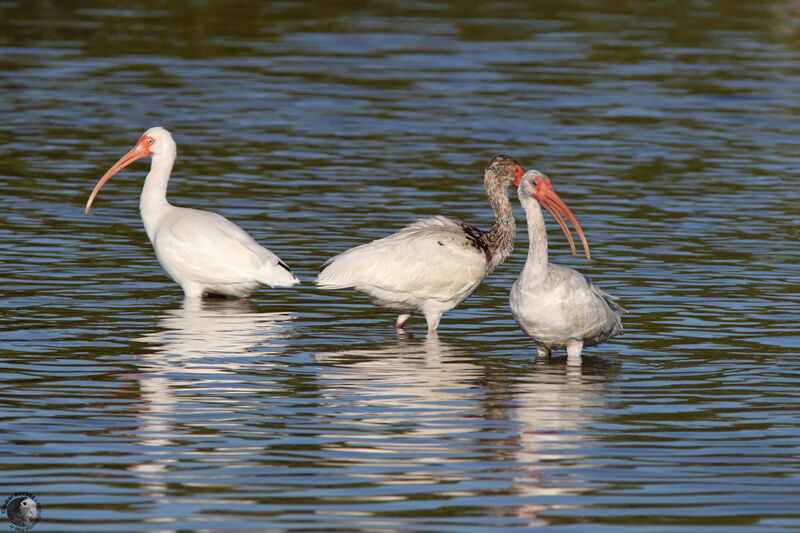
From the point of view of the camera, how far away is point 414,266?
1224cm

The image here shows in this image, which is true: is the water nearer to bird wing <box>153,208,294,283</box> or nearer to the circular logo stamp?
the circular logo stamp

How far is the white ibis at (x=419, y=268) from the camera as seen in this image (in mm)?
12242

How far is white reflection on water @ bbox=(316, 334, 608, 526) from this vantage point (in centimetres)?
Result: 821

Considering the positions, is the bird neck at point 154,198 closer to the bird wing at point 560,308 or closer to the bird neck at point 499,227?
the bird neck at point 499,227

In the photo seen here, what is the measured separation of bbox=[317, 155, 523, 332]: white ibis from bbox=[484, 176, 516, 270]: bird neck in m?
0.13

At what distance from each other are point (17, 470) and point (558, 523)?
2832mm

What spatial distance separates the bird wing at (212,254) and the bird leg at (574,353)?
2877mm

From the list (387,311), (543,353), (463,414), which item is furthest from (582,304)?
(387,311)

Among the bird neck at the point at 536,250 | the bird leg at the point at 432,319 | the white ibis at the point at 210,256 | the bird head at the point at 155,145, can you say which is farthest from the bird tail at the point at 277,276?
the bird neck at the point at 536,250

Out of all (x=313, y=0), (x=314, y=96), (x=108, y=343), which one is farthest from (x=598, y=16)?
(x=108, y=343)

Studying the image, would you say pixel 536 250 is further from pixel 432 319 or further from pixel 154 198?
pixel 154 198

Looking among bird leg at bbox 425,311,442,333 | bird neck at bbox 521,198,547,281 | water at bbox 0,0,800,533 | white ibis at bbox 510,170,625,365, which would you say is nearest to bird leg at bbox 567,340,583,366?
white ibis at bbox 510,170,625,365

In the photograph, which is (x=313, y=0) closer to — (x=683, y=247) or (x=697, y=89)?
(x=697, y=89)

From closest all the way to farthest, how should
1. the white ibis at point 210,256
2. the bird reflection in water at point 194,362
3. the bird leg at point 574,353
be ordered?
the bird reflection in water at point 194,362 → the bird leg at point 574,353 → the white ibis at point 210,256
